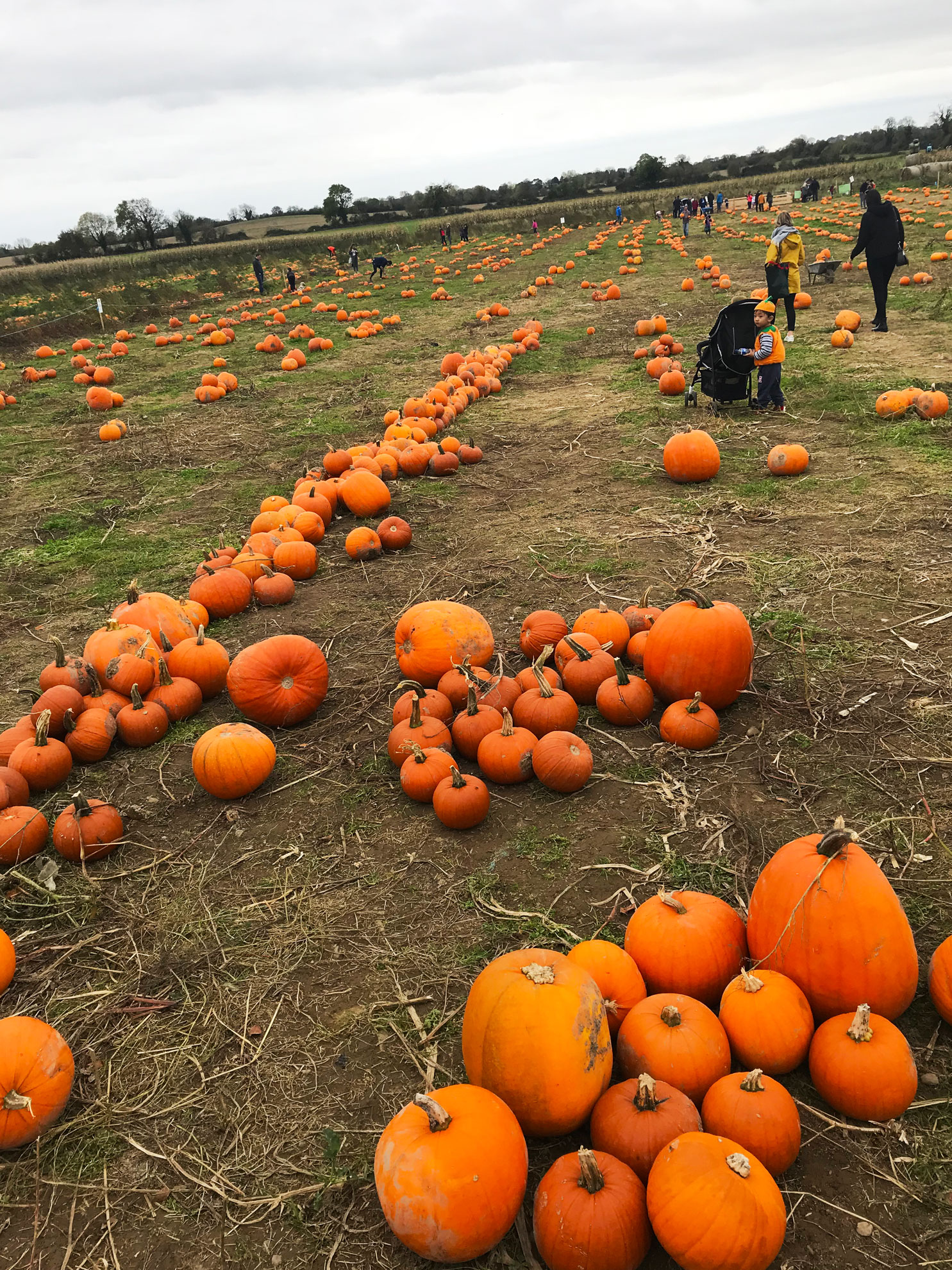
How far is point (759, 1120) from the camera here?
7.74ft

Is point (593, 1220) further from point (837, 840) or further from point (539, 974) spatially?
point (837, 840)

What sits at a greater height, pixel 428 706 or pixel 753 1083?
pixel 428 706

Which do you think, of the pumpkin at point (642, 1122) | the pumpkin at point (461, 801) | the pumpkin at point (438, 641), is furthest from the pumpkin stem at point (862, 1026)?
the pumpkin at point (438, 641)

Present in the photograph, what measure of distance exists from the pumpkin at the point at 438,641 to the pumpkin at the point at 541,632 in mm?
252

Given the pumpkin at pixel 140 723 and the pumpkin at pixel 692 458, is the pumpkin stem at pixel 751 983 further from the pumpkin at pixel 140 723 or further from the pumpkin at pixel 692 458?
the pumpkin at pixel 692 458

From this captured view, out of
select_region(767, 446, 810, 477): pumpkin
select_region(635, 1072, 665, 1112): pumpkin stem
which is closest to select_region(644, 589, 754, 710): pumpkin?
select_region(635, 1072, 665, 1112): pumpkin stem

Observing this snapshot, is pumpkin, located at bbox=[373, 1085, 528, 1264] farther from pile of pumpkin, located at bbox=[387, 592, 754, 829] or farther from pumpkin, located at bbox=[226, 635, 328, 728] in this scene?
pumpkin, located at bbox=[226, 635, 328, 728]

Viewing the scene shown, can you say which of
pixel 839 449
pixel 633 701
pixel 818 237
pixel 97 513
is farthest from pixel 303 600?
pixel 818 237

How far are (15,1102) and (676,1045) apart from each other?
7.46 feet

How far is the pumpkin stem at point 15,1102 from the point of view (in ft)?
8.92

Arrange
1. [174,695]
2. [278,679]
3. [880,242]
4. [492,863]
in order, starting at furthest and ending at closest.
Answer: [880,242], [174,695], [278,679], [492,863]

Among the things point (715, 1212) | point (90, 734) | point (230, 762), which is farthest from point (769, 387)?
point (715, 1212)

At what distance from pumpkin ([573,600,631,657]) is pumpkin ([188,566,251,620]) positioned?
293 centimetres

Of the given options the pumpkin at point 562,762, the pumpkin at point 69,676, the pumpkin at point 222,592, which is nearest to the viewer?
the pumpkin at point 562,762
